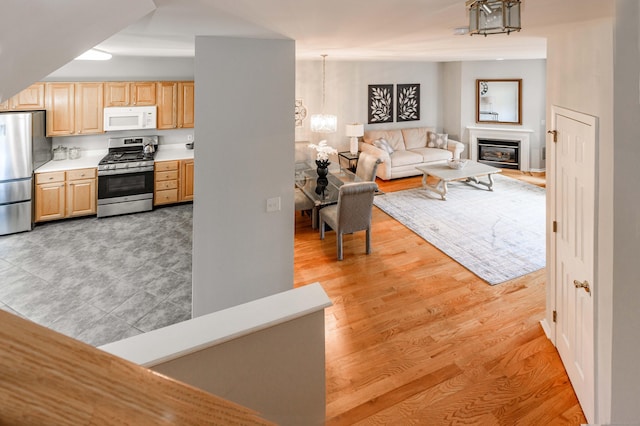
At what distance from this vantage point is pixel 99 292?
4.02m

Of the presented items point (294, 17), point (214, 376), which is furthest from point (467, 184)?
point (214, 376)

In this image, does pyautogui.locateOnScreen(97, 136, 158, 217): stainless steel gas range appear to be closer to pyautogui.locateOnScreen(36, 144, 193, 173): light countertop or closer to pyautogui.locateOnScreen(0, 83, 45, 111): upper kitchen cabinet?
pyautogui.locateOnScreen(36, 144, 193, 173): light countertop

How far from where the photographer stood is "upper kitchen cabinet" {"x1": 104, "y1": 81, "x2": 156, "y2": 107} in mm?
6016

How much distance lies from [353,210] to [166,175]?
12.1 ft

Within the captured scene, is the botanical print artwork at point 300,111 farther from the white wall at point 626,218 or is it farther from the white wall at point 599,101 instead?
the white wall at point 626,218

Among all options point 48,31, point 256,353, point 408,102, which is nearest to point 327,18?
point 48,31

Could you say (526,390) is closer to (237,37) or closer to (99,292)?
(237,37)

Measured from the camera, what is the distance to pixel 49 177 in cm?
557

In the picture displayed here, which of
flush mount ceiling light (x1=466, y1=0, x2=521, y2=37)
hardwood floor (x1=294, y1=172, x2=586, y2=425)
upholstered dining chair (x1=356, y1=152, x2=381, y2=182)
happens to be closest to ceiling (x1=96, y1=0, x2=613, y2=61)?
flush mount ceiling light (x1=466, y1=0, x2=521, y2=37)

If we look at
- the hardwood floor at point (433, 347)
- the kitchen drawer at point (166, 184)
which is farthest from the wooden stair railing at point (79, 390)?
the kitchen drawer at point (166, 184)

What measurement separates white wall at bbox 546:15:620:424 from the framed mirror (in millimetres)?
6428

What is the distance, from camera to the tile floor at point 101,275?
3.55 metres

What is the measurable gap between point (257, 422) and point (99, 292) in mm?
4466

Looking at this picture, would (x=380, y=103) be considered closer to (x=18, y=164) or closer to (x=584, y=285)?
(x=18, y=164)
